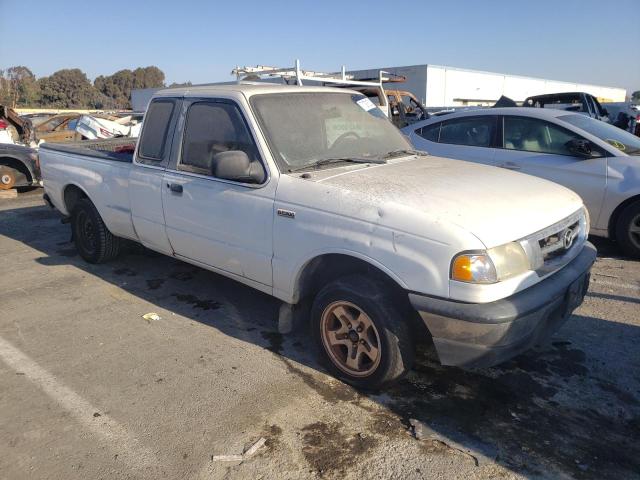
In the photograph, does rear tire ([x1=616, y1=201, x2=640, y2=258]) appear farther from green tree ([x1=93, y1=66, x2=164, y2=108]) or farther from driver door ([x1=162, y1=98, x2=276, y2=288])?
green tree ([x1=93, y1=66, x2=164, y2=108])

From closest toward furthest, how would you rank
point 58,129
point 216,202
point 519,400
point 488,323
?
point 488,323 → point 519,400 → point 216,202 → point 58,129

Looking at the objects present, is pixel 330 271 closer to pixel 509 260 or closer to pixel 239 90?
pixel 509 260

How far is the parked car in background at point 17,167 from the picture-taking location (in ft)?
34.2

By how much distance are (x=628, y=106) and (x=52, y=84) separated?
71.9 meters

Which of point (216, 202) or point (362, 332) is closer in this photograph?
point (362, 332)

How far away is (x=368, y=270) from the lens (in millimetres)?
3180

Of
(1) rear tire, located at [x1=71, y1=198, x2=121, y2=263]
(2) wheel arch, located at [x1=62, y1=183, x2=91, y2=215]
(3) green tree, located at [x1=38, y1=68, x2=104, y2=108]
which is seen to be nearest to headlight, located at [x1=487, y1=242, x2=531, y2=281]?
(1) rear tire, located at [x1=71, y1=198, x2=121, y2=263]

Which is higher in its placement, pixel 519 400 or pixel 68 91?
pixel 68 91

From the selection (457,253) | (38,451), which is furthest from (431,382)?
(38,451)

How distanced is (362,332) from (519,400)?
104 cm

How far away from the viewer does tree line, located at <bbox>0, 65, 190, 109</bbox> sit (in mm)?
63812

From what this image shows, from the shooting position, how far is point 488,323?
2662mm

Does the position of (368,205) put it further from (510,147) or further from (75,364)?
(510,147)

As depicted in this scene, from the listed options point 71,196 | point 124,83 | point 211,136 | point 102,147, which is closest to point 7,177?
point 102,147
